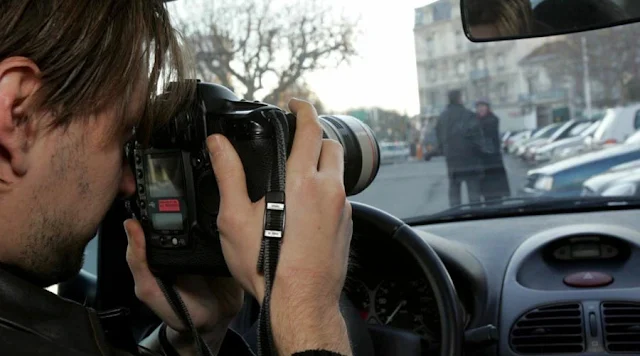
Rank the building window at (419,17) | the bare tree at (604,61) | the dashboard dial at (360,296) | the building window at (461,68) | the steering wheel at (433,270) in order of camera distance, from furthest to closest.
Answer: the bare tree at (604,61)
the building window at (461,68)
the building window at (419,17)
the dashboard dial at (360,296)
the steering wheel at (433,270)

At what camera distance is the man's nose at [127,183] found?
1503 millimetres

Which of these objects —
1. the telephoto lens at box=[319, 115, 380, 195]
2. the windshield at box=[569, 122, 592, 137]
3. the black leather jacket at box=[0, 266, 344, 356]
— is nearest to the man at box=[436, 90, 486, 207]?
the windshield at box=[569, 122, 592, 137]

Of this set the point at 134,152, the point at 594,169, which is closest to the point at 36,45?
the point at 134,152

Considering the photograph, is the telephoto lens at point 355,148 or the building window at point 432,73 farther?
the building window at point 432,73

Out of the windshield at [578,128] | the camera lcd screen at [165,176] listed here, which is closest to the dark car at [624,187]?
the windshield at [578,128]

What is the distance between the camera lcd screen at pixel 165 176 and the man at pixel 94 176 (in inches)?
1.6

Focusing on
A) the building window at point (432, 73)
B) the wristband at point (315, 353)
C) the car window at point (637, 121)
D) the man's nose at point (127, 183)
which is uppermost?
the building window at point (432, 73)

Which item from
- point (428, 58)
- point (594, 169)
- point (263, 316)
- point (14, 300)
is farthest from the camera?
point (428, 58)

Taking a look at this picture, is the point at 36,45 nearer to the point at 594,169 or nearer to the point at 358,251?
the point at 358,251

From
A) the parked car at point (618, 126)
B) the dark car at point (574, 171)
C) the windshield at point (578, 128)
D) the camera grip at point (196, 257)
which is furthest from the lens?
the windshield at point (578, 128)

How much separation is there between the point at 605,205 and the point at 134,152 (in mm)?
1706

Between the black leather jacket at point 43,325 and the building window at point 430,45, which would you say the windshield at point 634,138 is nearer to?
the building window at point 430,45

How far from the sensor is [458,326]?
2039mm

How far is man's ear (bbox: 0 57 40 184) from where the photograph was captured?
118 cm
